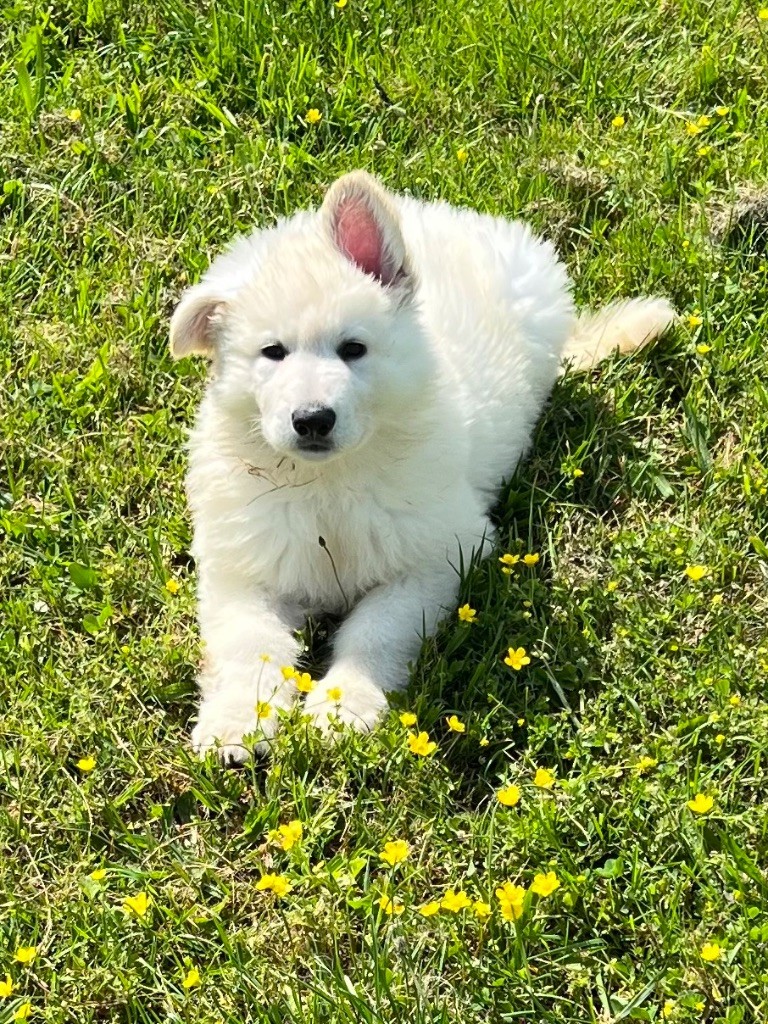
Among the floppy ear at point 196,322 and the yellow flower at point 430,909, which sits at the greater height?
the floppy ear at point 196,322

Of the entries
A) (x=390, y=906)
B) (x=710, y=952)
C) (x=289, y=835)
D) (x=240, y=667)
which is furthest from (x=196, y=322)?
(x=710, y=952)

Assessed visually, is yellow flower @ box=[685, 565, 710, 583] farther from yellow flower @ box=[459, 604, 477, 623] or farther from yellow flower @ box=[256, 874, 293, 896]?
yellow flower @ box=[256, 874, 293, 896]

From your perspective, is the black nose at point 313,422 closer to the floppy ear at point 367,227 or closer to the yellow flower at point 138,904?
the floppy ear at point 367,227

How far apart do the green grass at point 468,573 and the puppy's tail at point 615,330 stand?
0.08m

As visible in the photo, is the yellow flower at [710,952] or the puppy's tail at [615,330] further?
the puppy's tail at [615,330]

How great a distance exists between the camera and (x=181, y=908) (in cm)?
303

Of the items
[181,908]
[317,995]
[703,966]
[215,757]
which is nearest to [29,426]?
[215,757]

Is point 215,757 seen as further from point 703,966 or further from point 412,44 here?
point 412,44

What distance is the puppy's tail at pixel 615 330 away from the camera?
4.21 m

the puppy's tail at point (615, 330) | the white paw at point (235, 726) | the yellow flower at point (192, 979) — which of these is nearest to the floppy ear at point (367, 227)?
the puppy's tail at point (615, 330)

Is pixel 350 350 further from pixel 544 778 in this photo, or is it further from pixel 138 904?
pixel 138 904

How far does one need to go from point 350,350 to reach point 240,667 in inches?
33.3

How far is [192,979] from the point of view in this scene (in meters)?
2.78

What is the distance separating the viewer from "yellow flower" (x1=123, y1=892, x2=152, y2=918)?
9.43ft
